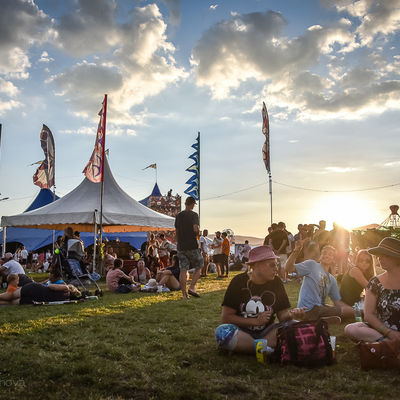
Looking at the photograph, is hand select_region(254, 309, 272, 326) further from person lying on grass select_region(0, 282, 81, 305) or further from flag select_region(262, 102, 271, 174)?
flag select_region(262, 102, 271, 174)

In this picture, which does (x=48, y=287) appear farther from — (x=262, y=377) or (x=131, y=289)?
(x=262, y=377)

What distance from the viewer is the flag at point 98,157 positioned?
1584cm

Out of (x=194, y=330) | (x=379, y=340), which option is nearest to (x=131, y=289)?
(x=194, y=330)

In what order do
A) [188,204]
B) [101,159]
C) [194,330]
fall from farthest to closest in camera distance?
1. [101,159]
2. [188,204]
3. [194,330]

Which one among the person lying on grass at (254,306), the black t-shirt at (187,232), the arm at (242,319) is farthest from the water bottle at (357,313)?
the black t-shirt at (187,232)

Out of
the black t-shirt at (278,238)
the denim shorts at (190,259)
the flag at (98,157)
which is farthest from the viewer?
the flag at (98,157)

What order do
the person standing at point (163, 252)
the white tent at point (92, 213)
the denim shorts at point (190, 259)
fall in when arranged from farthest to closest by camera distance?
the person standing at point (163, 252)
the white tent at point (92, 213)
the denim shorts at point (190, 259)

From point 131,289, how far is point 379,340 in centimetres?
828

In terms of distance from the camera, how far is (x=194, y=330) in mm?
5699

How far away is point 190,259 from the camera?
9492mm

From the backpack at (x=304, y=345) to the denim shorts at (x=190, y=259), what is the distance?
540cm

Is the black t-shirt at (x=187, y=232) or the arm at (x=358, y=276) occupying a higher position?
the black t-shirt at (x=187, y=232)

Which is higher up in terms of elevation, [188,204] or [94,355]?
[188,204]

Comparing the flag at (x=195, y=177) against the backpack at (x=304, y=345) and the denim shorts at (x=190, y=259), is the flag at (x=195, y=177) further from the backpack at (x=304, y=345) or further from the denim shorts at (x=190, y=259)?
the backpack at (x=304, y=345)
